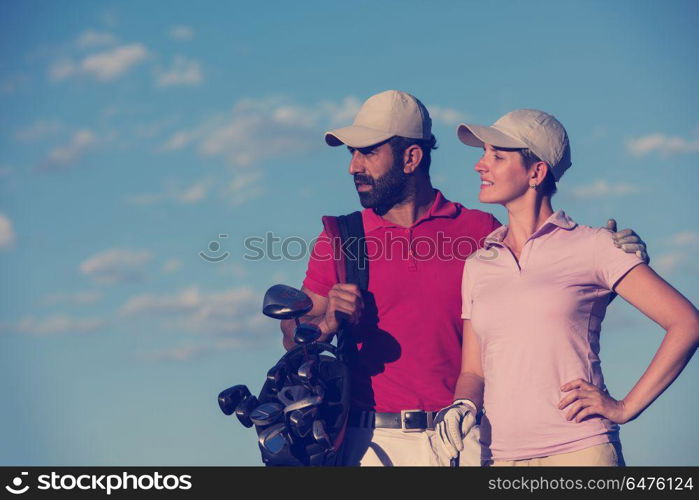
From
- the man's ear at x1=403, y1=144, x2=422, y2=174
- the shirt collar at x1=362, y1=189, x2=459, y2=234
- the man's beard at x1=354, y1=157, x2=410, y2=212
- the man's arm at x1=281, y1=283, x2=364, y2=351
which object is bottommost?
the man's arm at x1=281, y1=283, x2=364, y2=351

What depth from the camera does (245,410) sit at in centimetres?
864

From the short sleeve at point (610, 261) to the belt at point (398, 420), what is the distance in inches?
80.2

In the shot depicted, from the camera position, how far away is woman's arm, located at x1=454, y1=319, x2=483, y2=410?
8023 mm

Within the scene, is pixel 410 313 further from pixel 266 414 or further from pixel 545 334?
pixel 545 334

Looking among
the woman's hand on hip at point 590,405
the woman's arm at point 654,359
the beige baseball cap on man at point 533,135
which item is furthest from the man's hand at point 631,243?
the woman's hand on hip at point 590,405

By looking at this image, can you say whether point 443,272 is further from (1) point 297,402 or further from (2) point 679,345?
(2) point 679,345

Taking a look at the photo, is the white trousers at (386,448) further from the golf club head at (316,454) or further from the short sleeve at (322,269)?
the short sleeve at (322,269)

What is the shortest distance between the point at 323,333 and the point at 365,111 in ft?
7.62

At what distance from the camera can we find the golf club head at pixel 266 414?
27.8ft

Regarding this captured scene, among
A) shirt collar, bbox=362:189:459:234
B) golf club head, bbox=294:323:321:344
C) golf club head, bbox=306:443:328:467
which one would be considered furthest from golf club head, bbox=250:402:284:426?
shirt collar, bbox=362:189:459:234

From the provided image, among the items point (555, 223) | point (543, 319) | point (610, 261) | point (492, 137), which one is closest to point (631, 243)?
point (610, 261)

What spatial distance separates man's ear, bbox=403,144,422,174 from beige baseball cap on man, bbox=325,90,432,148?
0.11 m

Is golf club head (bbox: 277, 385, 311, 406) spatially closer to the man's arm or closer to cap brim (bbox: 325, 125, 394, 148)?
the man's arm
